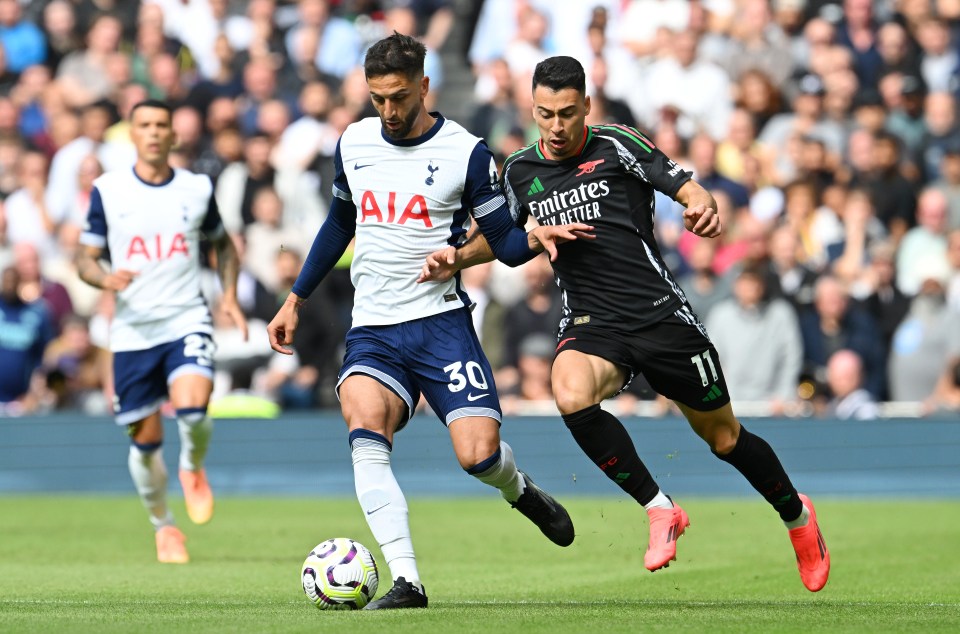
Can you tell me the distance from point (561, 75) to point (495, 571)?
396 centimetres

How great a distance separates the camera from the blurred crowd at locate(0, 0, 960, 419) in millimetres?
17625

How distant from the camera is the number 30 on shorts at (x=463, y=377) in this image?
8.84m

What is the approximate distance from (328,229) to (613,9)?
13.2 meters

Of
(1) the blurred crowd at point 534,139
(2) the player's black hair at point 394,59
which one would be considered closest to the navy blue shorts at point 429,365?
(2) the player's black hair at point 394,59

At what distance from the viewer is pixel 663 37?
20859 mm

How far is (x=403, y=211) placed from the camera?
8859 mm

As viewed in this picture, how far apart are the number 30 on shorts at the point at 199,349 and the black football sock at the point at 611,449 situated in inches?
157

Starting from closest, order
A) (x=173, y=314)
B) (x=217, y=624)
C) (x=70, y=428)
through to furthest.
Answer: (x=217, y=624)
(x=173, y=314)
(x=70, y=428)

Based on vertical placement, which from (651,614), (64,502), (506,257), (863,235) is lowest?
(64,502)

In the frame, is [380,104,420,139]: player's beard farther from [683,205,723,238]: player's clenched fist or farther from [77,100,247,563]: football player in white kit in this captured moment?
[77,100,247,563]: football player in white kit

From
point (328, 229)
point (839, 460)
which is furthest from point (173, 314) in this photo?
point (839, 460)

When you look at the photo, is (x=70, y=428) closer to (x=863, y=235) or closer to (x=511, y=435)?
(x=511, y=435)

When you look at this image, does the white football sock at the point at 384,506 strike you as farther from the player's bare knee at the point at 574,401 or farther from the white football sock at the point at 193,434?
the white football sock at the point at 193,434

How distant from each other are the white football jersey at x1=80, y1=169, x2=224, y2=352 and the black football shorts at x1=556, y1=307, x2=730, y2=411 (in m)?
3.92
